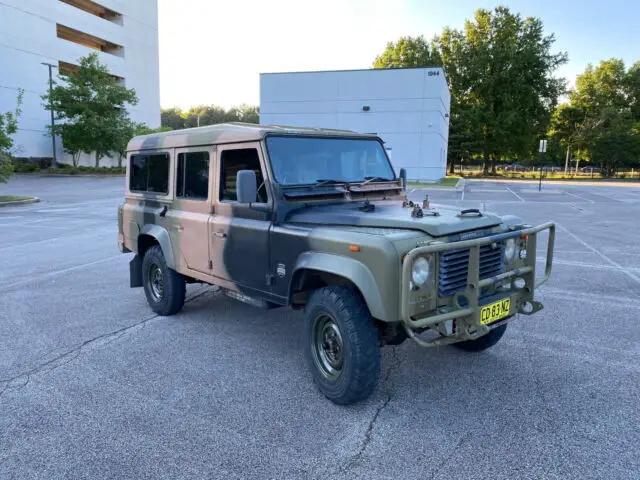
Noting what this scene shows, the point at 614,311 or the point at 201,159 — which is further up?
the point at 201,159

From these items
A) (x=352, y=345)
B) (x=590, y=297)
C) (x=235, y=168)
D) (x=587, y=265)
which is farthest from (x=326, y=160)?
(x=587, y=265)

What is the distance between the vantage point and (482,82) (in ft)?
174

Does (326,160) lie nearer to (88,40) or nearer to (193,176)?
(193,176)

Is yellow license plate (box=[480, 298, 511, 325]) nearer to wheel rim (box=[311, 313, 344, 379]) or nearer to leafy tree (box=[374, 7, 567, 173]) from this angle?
wheel rim (box=[311, 313, 344, 379])

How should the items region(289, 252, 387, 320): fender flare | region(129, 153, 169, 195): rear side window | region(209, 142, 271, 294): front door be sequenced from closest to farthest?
region(289, 252, 387, 320): fender flare
region(209, 142, 271, 294): front door
region(129, 153, 169, 195): rear side window

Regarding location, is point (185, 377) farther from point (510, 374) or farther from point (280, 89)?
point (280, 89)

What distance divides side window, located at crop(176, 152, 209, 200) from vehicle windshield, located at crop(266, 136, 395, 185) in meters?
0.98

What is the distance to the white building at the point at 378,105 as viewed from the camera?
34.6 metres

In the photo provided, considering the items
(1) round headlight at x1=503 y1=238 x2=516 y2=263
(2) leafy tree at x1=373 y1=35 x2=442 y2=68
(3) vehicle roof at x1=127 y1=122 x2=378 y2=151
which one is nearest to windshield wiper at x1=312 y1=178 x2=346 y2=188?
(3) vehicle roof at x1=127 y1=122 x2=378 y2=151

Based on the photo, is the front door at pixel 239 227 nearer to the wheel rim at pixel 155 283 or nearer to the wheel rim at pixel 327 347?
the wheel rim at pixel 327 347

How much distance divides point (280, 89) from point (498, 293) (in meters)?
35.6

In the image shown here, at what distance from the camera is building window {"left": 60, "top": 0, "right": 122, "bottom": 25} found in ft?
150

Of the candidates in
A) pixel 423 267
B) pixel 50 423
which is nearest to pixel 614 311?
pixel 423 267

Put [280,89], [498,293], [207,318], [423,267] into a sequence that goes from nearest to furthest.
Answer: [423,267], [498,293], [207,318], [280,89]
